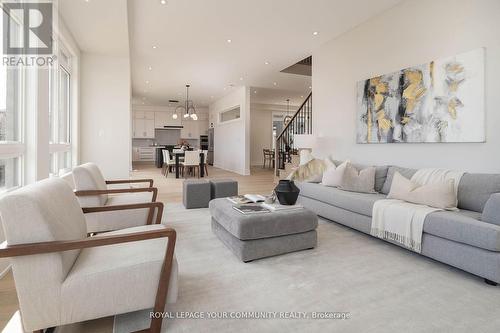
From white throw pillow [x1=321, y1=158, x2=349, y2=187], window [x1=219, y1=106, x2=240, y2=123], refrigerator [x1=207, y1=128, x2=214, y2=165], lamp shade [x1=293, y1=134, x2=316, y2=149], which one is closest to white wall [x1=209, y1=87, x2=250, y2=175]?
window [x1=219, y1=106, x2=240, y2=123]

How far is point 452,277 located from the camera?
88.0 inches

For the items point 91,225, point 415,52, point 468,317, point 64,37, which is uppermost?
point 64,37

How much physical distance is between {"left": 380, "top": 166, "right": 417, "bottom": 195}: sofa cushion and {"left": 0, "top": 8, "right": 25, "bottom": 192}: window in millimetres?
4131

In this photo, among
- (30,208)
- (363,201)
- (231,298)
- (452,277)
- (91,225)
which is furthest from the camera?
(363,201)

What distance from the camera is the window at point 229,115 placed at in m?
10.7

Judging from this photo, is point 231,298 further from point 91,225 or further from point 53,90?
point 53,90

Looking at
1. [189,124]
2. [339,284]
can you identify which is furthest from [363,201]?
[189,124]

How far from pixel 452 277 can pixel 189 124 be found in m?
13.5

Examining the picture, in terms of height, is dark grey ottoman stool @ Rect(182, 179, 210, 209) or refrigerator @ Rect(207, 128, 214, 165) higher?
refrigerator @ Rect(207, 128, 214, 165)

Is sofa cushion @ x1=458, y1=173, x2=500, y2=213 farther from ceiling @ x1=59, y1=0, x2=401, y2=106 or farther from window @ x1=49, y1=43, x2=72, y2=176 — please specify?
window @ x1=49, y1=43, x2=72, y2=176

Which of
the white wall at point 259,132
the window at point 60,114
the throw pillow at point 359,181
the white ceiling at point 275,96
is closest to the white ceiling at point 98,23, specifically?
the window at point 60,114

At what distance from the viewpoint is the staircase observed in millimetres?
7109

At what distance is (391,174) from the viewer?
356 cm

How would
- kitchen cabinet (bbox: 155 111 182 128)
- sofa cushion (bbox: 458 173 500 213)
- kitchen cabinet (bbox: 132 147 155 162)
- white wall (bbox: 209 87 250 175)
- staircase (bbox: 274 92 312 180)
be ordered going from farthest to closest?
1. kitchen cabinet (bbox: 132 147 155 162)
2. kitchen cabinet (bbox: 155 111 182 128)
3. white wall (bbox: 209 87 250 175)
4. staircase (bbox: 274 92 312 180)
5. sofa cushion (bbox: 458 173 500 213)
